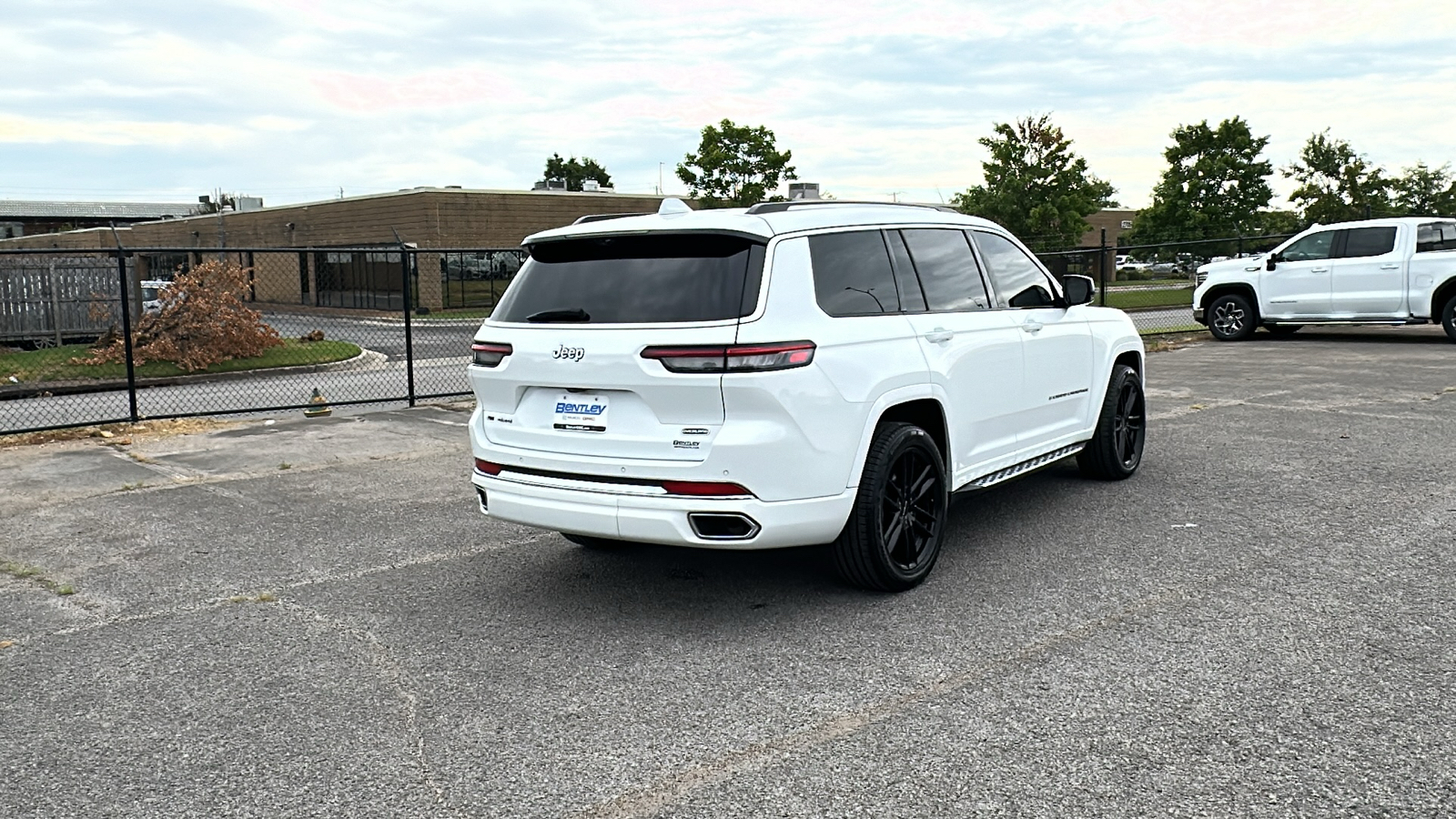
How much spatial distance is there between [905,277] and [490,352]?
2065mm

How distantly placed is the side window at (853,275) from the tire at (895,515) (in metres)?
0.58

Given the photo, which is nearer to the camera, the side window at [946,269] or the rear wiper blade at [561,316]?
the rear wiper blade at [561,316]

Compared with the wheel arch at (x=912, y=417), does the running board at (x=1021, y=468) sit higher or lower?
lower

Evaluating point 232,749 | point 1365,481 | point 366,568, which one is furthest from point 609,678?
point 1365,481

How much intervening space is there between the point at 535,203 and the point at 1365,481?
36350mm

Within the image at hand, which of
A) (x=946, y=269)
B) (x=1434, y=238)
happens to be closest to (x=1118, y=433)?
(x=946, y=269)

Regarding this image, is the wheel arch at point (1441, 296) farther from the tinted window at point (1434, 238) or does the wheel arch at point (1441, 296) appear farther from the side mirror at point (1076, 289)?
the side mirror at point (1076, 289)

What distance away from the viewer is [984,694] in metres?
4.11

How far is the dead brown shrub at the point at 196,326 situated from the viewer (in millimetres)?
18469

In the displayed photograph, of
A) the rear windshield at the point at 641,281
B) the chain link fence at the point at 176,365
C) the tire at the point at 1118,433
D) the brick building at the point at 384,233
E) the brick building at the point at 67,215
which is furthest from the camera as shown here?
the brick building at the point at 67,215

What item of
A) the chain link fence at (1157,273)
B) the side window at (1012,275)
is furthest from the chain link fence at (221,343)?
the side window at (1012,275)

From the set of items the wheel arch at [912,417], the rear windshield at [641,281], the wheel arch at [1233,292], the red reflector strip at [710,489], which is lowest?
the red reflector strip at [710,489]

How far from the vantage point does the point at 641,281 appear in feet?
16.4

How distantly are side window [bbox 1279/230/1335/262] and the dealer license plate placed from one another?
1710 centimetres
